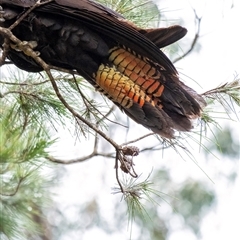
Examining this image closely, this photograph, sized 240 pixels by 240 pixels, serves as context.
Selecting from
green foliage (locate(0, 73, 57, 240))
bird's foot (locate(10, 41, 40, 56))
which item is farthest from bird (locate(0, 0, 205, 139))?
green foliage (locate(0, 73, 57, 240))

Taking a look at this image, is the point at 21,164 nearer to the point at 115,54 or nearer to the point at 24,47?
the point at 24,47

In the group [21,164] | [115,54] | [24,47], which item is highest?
[115,54]

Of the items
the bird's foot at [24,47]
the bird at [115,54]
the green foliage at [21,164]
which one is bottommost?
the green foliage at [21,164]

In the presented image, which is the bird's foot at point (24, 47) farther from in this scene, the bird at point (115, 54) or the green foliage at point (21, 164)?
the green foliage at point (21, 164)

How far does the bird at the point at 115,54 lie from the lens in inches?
57.5

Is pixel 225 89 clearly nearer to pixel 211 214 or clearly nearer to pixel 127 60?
pixel 127 60

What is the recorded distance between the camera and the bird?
146cm

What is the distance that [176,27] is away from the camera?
145 centimetres

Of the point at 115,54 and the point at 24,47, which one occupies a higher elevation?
the point at 115,54

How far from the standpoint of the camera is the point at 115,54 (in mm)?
1543


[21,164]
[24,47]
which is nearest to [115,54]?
[24,47]

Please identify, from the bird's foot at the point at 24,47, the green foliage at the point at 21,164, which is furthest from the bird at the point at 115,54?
the green foliage at the point at 21,164

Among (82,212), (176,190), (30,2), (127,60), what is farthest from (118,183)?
(82,212)

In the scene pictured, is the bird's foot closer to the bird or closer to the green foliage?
the bird
